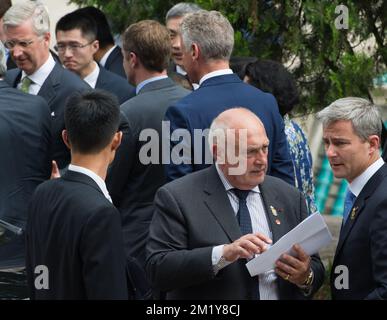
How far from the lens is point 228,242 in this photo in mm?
5188

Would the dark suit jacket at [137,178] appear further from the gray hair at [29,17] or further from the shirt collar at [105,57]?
the shirt collar at [105,57]

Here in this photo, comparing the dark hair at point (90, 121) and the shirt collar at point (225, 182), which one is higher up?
the dark hair at point (90, 121)

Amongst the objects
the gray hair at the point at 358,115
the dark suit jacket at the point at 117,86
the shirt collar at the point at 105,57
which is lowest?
the dark suit jacket at the point at 117,86

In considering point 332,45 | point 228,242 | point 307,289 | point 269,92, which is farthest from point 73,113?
→ point 332,45

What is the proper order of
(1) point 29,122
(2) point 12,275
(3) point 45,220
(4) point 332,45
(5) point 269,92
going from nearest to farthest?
(3) point 45,220 < (2) point 12,275 < (1) point 29,122 < (5) point 269,92 < (4) point 332,45

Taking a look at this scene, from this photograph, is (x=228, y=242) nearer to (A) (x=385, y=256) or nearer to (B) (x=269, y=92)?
(A) (x=385, y=256)

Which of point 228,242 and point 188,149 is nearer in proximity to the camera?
point 228,242

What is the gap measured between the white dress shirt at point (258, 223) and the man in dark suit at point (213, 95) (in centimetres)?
76

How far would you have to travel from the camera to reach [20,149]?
6.33 metres

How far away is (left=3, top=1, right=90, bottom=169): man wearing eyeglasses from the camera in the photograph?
22.9ft

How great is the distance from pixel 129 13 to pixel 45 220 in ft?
15.1

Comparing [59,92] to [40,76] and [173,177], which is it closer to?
[40,76]

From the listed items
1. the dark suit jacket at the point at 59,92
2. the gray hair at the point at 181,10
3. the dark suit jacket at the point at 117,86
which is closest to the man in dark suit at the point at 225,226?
the dark suit jacket at the point at 59,92

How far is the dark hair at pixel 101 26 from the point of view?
340 inches
